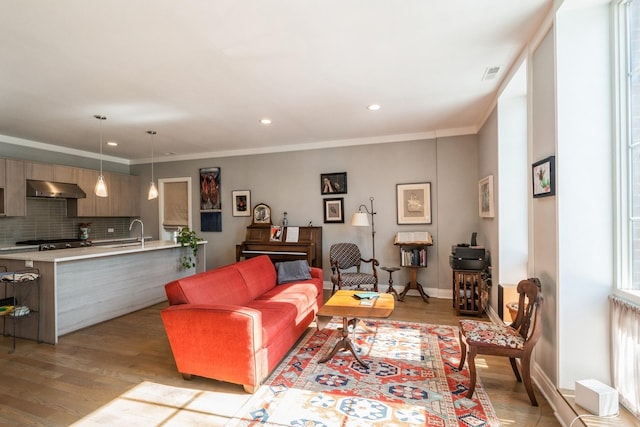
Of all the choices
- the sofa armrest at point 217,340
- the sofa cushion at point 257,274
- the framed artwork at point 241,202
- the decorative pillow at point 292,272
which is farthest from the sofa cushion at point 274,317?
the framed artwork at point 241,202

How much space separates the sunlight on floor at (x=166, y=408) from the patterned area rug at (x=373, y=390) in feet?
0.48

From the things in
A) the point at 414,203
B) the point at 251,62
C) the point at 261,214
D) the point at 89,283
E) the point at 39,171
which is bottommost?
the point at 89,283

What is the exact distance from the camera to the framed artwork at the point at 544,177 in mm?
2045

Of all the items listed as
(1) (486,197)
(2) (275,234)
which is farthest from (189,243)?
(1) (486,197)

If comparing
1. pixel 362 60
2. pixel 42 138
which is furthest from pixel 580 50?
pixel 42 138

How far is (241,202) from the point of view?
6.06 meters

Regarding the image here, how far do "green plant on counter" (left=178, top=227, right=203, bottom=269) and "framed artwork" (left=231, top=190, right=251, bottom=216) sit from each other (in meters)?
1.08

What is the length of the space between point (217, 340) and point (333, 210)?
3465 millimetres

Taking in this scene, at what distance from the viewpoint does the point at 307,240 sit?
5.33 metres

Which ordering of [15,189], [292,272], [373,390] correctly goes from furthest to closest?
[15,189]
[292,272]
[373,390]

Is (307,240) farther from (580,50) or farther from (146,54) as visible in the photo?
(580,50)

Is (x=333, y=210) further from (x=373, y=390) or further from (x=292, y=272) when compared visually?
(x=373, y=390)

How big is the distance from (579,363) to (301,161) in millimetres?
4666

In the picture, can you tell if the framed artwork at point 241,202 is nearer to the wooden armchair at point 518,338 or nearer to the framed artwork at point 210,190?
the framed artwork at point 210,190
